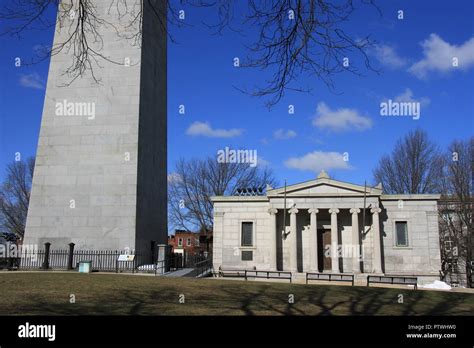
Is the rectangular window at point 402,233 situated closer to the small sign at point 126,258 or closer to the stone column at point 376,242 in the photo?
the stone column at point 376,242

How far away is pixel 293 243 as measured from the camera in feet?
113

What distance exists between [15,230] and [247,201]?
107ft

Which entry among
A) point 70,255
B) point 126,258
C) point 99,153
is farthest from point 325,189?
point 70,255

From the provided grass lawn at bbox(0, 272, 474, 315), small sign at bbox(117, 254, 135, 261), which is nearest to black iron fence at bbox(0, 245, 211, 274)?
small sign at bbox(117, 254, 135, 261)

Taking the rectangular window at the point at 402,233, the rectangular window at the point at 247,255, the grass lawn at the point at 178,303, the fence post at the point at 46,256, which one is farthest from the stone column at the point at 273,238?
the grass lawn at the point at 178,303

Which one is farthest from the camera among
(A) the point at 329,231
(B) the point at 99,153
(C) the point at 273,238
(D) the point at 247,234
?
(A) the point at 329,231

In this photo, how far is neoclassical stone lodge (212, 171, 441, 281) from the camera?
112 ft

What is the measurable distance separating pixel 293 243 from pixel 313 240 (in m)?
1.55

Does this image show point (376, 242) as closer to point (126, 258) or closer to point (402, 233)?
point (402, 233)

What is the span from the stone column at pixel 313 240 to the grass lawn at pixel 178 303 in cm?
1765

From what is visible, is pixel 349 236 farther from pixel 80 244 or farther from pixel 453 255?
pixel 80 244

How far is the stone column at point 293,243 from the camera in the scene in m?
34.2
